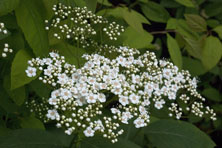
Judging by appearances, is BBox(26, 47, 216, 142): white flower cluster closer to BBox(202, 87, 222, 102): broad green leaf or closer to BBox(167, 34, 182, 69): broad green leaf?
BBox(167, 34, 182, 69): broad green leaf

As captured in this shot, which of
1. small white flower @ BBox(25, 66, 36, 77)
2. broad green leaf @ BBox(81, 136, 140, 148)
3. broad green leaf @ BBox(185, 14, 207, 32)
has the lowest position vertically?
broad green leaf @ BBox(81, 136, 140, 148)

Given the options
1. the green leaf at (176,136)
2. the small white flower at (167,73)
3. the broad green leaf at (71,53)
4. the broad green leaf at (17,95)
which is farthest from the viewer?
the green leaf at (176,136)

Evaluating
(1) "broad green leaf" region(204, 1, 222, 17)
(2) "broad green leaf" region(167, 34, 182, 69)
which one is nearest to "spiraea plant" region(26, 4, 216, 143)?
(2) "broad green leaf" region(167, 34, 182, 69)

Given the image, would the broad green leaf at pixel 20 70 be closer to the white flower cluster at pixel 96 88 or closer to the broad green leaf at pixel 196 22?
the white flower cluster at pixel 96 88

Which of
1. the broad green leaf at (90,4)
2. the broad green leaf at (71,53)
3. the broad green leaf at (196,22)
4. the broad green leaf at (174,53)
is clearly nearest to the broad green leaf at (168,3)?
the broad green leaf at (196,22)

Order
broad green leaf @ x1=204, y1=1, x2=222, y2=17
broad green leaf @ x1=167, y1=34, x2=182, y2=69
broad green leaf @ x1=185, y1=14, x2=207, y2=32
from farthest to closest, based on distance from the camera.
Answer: broad green leaf @ x1=204, y1=1, x2=222, y2=17, broad green leaf @ x1=185, y1=14, x2=207, y2=32, broad green leaf @ x1=167, y1=34, x2=182, y2=69

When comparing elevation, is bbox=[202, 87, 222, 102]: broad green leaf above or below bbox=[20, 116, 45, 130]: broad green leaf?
below

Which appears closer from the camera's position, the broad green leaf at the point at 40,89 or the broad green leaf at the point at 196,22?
the broad green leaf at the point at 40,89
